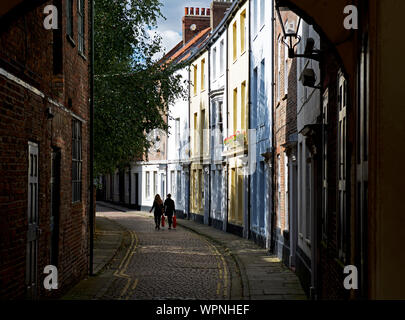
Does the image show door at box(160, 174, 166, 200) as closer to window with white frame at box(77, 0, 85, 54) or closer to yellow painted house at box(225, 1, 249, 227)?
yellow painted house at box(225, 1, 249, 227)

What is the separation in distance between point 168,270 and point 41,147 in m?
7.12

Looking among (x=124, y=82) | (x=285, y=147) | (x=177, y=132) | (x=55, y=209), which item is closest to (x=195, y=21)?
(x=177, y=132)

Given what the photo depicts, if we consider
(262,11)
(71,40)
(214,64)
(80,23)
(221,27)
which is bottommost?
(71,40)

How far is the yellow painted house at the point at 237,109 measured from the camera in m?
25.1

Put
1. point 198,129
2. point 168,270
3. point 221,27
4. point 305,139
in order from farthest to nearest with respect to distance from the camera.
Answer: point 198,129 → point 221,27 → point 168,270 → point 305,139

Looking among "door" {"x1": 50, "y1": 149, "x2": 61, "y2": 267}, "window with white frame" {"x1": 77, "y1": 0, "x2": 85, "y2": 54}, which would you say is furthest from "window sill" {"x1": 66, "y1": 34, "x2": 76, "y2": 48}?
"door" {"x1": 50, "y1": 149, "x2": 61, "y2": 267}

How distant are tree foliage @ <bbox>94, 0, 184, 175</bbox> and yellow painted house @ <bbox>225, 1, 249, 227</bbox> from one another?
247cm

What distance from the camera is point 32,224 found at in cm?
901

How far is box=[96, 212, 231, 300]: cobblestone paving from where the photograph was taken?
492 inches

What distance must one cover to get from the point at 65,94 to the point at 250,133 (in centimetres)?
1297

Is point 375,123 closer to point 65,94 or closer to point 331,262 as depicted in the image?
point 331,262

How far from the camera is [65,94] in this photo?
38.3ft

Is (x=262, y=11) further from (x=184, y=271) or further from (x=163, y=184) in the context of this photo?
(x=163, y=184)
